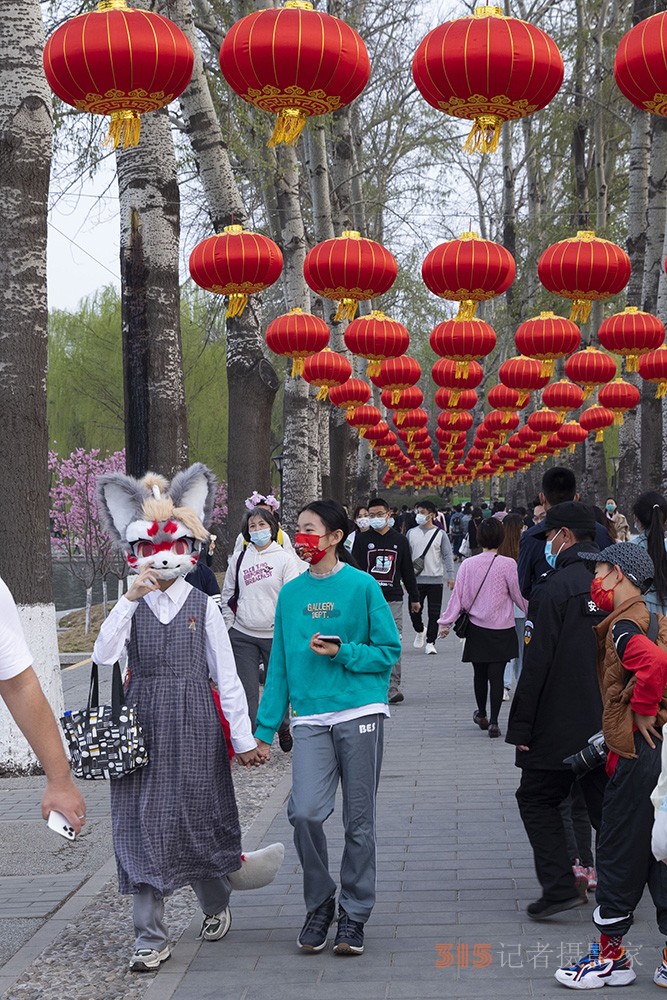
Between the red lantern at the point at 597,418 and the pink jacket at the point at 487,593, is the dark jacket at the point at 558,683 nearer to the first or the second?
the pink jacket at the point at 487,593

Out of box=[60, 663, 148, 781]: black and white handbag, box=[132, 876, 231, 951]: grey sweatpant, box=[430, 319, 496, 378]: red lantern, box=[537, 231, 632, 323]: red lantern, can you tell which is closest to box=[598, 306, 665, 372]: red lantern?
box=[430, 319, 496, 378]: red lantern

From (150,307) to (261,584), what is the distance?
2533 millimetres

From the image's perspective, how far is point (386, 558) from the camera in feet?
44.1

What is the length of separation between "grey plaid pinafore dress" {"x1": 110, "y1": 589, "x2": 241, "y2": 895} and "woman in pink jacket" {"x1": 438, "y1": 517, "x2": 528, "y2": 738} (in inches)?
217

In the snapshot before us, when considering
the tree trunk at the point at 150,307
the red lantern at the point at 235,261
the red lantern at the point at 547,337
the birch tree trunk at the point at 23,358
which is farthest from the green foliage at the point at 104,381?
the birch tree trunk at the point at 23,358

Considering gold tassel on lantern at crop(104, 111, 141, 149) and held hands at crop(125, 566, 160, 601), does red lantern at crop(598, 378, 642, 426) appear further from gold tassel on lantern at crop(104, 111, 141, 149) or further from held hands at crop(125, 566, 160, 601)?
held hands at crop(125, 566, 160, 601)

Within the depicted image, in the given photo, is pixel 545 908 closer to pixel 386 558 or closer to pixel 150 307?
pixel 150 307

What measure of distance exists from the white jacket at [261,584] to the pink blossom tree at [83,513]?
1662cm

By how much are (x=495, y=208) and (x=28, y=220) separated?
4163cm

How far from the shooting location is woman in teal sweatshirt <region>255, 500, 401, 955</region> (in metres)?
5.55

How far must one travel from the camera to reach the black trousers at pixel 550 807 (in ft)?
19.6

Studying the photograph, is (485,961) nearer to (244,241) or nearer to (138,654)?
(138,654)

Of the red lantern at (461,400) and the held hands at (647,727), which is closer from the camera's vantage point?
the held hands at (647,727)

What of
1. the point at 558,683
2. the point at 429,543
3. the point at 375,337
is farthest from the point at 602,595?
the point at 375,337
